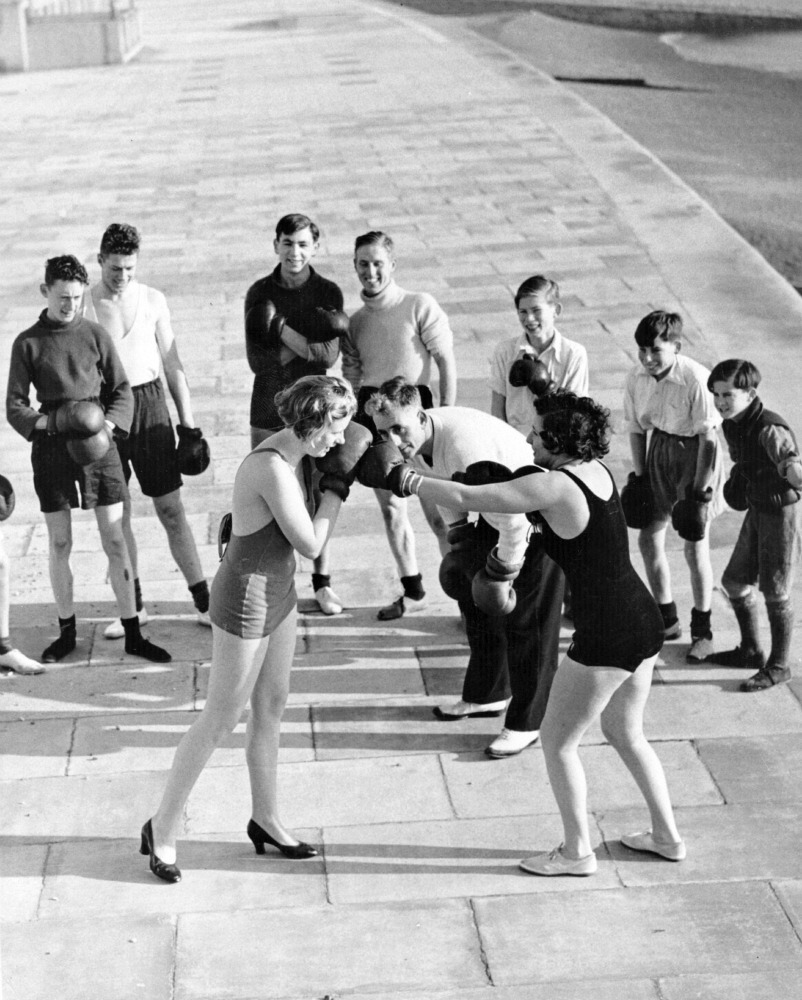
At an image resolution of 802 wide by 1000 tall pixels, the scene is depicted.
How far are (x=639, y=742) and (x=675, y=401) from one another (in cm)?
206

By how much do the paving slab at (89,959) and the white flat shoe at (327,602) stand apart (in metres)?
2.59

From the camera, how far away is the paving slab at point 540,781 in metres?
5.36

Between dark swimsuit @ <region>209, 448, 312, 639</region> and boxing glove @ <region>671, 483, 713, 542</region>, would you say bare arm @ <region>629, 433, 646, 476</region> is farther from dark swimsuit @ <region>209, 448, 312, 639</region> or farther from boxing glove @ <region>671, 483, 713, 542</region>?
dark swimsuit @ <region>209, 448, 312, 639</region>

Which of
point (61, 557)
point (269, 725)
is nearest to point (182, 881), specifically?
point (269, 725)

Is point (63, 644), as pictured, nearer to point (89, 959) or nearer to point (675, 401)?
point (89, 959)

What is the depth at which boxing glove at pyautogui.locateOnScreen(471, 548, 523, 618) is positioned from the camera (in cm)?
534

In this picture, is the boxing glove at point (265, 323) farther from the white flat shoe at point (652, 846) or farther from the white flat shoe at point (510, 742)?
the white flat shoe at point (652, 846)

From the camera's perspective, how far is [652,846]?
16.3 ft

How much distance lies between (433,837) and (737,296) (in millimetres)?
8537

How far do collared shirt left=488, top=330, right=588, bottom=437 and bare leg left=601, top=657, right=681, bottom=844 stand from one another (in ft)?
6.73

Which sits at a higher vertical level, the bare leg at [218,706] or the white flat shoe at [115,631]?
the bare leg at [218,706]

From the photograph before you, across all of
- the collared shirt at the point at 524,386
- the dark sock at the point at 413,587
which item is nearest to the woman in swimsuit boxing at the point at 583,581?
the collared shirt at the point at 524,386

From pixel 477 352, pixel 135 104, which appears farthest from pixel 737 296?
pixel 135 104

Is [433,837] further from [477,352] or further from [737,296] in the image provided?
[737,296]
